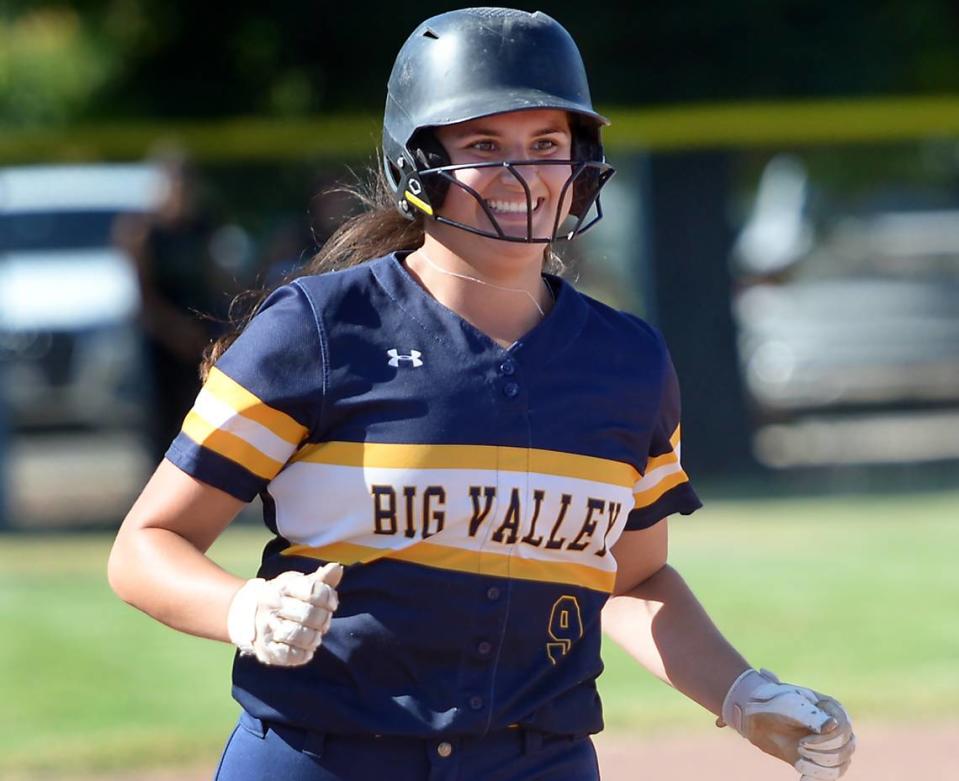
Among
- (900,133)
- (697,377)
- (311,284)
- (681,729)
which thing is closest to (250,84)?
(697,377)

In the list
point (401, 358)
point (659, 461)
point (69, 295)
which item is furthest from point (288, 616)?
point (69, 295)

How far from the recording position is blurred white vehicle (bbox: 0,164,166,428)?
38.2ft

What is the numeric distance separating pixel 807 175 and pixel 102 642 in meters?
6.63

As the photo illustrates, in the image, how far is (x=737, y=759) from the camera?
625 centimetres

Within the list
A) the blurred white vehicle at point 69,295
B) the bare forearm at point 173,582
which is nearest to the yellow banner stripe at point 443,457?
the bare forearm at point 173,582

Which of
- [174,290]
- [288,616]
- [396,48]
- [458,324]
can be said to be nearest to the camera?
[288,616]

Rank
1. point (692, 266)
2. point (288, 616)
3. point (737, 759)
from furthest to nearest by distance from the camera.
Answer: point (692, 266)
point (737, 759)
point (288, 616)

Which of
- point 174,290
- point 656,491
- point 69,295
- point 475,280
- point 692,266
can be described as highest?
point 475,280

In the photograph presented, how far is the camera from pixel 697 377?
1230 centimetres

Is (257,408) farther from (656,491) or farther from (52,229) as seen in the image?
(52,229)

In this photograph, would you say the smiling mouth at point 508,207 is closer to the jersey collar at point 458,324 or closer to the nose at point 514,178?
the nose at point 514,178

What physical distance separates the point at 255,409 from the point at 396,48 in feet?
32.5

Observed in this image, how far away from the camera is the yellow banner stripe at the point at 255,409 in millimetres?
2699

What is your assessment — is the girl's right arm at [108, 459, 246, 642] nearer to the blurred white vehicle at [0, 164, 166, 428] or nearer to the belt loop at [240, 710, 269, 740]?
the belt loop at [240, 710, 269, 740]
